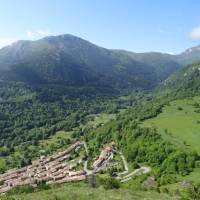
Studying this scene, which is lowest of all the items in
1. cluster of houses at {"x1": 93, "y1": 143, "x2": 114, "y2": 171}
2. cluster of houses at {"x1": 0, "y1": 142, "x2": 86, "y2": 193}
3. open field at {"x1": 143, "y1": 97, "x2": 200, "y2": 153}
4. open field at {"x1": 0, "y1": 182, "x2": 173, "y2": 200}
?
cluster of houses at {"x1": 0, "y1": 142, "x2": 86, "y2": 193}

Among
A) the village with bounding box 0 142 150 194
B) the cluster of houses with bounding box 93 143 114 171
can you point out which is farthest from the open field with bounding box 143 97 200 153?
the cluster of houses with bounding box 93 143 114 171

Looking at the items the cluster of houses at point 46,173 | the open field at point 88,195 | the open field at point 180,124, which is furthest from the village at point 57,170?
the open field at point 88,195

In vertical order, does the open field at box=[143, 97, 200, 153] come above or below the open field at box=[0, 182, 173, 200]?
below

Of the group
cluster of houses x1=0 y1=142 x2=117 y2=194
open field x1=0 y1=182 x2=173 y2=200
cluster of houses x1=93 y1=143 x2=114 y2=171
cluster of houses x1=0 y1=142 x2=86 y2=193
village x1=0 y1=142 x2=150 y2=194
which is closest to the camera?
open field x1=0 y1=182 x2=173 y2=200

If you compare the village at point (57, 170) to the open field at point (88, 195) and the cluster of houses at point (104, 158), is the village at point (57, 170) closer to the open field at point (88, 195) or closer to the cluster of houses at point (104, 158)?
the cluster of houses at point (104, 158)

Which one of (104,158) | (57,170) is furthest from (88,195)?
(57,170)

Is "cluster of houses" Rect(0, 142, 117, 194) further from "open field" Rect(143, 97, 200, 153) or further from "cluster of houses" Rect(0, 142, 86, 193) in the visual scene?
"open field" Rect(143, 97, 200, 153)
